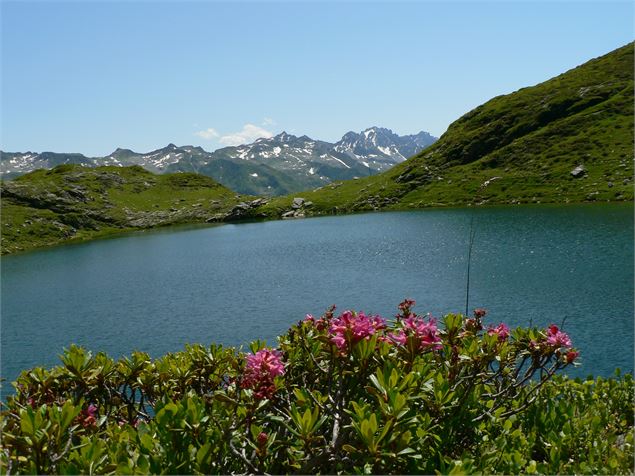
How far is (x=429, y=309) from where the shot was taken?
1599 inches

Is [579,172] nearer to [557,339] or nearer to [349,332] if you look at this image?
[557,339]

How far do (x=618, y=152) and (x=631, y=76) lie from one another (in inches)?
1827

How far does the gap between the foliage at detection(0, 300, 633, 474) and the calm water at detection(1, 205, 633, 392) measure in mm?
20845

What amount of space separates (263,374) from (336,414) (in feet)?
3.53

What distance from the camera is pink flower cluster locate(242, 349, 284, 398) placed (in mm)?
5733

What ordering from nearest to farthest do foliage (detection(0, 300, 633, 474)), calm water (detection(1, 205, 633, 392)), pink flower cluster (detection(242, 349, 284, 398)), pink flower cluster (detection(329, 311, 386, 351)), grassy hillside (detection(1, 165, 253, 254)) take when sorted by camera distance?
foliage (detection(0, 300, 633, 474)) < pink flower cluster (detection(242, 349, 284, 398)) < pink flower cluster (detection(329, 311, 386, 351)) < calm water (detection(1, 205, 633, 392)) < grassy hillside (detection(1, 165, 253, 254))

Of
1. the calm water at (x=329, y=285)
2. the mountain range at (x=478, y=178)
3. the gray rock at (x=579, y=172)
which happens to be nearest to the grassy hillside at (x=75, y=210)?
the mountain range at (x=478, y=178)

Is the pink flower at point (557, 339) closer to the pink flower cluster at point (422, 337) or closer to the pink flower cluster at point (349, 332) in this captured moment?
the pink flower cluster at point (422, 337)

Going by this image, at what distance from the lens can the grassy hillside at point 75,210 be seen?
483 feet

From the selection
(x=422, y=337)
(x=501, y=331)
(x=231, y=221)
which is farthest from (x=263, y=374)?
(x=231, y=221)

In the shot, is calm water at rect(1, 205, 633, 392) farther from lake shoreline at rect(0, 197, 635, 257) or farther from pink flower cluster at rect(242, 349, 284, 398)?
pink flower cluster at rect(242, 349, 284, 398)

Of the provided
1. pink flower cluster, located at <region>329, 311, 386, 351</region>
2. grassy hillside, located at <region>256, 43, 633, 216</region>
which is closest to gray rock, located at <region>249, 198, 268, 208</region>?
grassy hillside, located at <region>256, 43, 633, 216</region>

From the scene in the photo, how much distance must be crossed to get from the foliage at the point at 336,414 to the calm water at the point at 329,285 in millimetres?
20845

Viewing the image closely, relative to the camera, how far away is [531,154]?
156 meters
